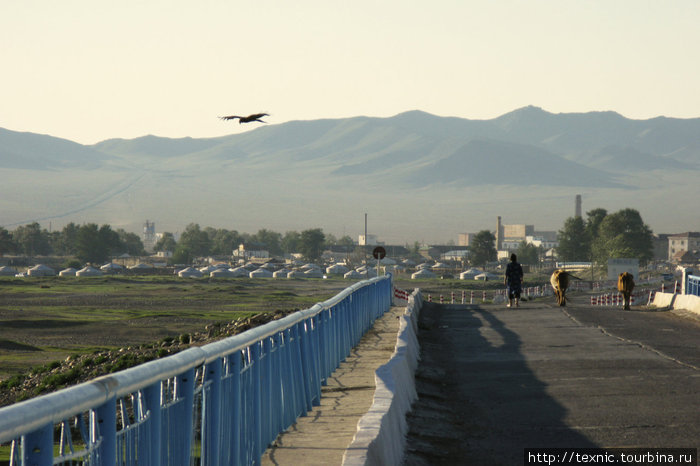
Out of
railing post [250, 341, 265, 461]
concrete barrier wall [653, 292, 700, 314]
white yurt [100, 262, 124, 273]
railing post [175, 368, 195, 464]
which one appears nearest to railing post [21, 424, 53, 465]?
railing post [175, 368, 195, 464]

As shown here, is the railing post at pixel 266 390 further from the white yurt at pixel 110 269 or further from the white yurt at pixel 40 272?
the white yurt at pixel 110 269

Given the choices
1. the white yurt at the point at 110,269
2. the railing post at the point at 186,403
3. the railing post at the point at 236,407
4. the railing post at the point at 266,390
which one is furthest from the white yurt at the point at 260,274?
the railing post at the point at 186,403

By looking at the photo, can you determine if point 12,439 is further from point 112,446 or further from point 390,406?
point 390,406

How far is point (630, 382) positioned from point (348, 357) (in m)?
5.74

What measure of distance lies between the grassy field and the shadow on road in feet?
56.9

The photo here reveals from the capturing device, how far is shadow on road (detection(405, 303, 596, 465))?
1061 centimetres

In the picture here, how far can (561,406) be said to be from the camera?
1321 centimetres

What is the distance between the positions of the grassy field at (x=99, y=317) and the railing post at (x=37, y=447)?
97.2 feet

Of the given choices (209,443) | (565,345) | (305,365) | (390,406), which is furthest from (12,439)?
(565,345)

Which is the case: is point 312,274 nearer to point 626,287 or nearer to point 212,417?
point 626,287

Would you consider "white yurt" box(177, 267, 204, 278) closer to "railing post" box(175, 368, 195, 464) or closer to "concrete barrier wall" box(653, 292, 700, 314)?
"concrete barrier wall" box(653, 292, 700, 314)

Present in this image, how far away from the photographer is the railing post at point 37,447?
3.71 metres

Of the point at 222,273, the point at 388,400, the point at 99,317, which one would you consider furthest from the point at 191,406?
the point at 222,273

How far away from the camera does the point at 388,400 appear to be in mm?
10398
